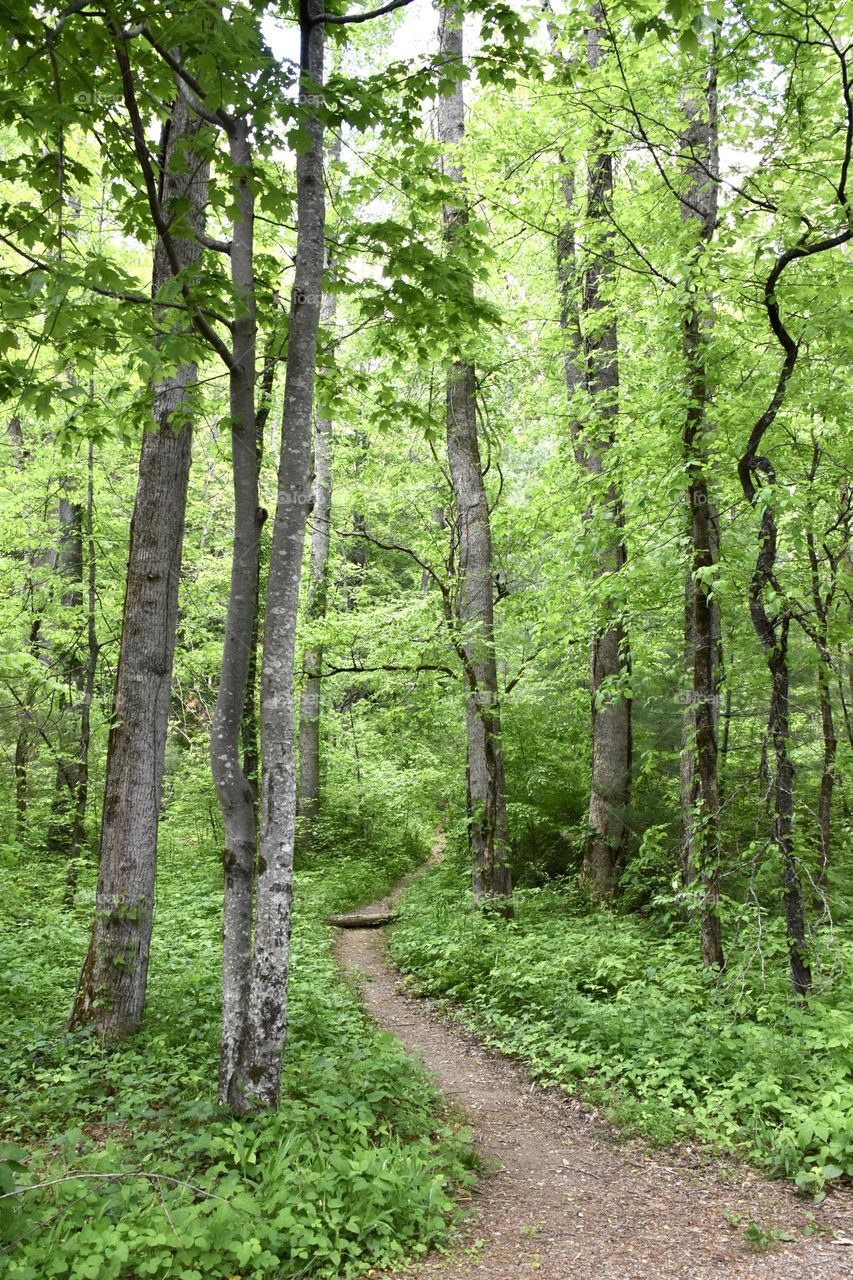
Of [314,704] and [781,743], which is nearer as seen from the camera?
[781,743]

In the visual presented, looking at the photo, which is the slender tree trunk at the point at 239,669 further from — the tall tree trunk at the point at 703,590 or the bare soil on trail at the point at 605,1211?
the tall tree trunk at the point at 703,590

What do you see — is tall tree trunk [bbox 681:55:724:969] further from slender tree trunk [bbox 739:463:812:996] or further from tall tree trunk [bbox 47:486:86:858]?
tall tree trunk [bbox 47:486:86:858]

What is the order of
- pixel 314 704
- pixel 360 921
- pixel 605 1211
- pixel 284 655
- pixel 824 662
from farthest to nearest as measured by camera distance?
pixel 314 704 < pixel 360 921 < pixel 824 662 < pixel 284 655 < pixel 605 1211

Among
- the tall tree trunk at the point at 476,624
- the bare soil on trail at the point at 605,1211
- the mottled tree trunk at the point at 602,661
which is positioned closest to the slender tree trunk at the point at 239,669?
the bare soil on trail at the point at 605,1211

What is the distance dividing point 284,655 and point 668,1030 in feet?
13.5

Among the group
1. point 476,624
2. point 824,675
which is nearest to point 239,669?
point 824,675

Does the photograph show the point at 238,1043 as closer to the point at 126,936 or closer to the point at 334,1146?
the point at 334,1146

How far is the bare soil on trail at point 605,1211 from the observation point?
12.1ft

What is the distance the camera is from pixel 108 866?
5945 mm

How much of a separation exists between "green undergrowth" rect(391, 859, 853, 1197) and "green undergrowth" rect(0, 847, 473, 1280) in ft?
4.37

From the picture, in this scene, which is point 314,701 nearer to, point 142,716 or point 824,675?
point 142,716

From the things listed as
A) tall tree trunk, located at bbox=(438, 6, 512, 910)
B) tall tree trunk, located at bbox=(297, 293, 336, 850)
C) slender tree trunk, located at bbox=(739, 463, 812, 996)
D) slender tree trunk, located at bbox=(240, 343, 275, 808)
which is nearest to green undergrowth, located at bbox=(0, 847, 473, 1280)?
slender tree trunk, located at bbox=(240, 343, 275, 808)

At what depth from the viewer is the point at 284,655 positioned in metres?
4.46

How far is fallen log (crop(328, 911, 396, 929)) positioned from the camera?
40.0ft
